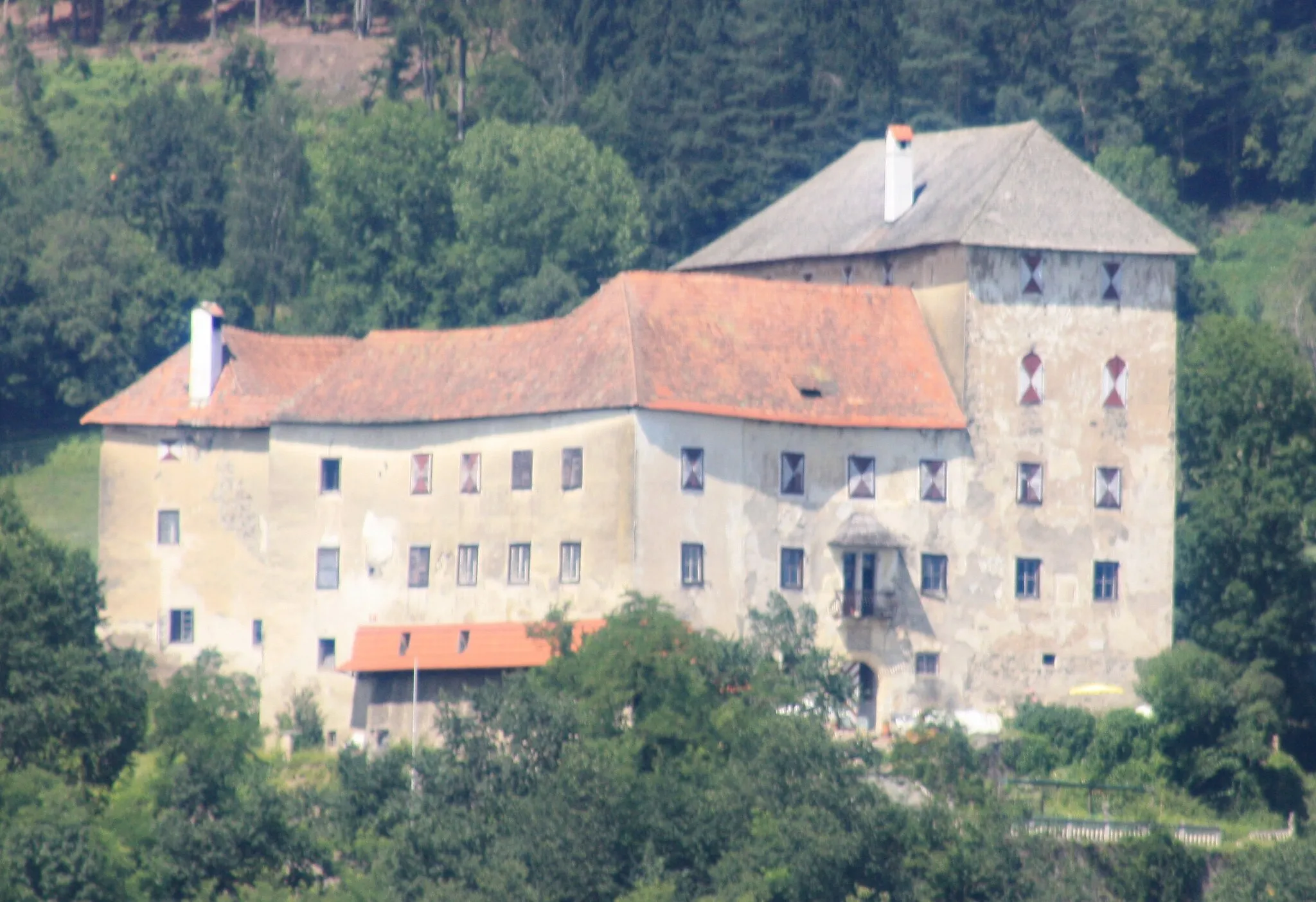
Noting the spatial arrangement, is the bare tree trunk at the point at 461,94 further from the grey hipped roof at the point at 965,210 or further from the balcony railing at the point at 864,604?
the balcony railing at the point at 864,604

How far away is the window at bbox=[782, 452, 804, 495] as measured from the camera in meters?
76.2

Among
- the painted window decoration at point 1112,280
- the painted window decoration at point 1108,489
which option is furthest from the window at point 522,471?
the painted window decoration at point 1112,280

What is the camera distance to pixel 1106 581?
77938 millimetres

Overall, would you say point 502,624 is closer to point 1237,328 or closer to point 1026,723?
point 1026,723

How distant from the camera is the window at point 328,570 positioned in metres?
78.9

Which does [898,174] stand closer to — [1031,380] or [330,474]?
[1031,380]

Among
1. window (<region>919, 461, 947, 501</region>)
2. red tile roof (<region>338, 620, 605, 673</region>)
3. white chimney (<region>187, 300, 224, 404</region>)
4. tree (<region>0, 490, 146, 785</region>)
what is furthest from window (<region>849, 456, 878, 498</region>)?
tree (<region>0, 490, 146, 785</region>)

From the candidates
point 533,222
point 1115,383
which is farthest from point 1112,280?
point 533,222

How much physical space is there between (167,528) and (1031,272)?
22.9 metres

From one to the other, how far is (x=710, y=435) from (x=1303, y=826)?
16116mm

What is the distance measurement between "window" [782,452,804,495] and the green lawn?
1140 inches

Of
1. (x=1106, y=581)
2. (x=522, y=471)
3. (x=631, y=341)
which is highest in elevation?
(x=631, y=341)

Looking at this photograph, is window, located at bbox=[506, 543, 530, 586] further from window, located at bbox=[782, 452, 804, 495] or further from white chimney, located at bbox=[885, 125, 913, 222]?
white chimney, located at bbox=[885, 125, 913, 222]

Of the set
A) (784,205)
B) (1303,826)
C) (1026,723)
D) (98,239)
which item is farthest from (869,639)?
(98,239)
